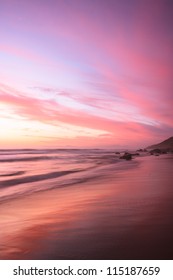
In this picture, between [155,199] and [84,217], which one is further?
[155,199]

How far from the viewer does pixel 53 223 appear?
4977 millimetres

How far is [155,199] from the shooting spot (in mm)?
6848

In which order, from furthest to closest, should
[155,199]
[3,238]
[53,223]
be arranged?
[155,199], [53,223], [3,238]

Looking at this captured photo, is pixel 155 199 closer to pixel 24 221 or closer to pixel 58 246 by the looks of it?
pixel 24 221

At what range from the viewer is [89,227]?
460cm

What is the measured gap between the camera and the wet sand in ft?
11.6

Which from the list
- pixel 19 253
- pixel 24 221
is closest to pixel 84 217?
pixel 24 221

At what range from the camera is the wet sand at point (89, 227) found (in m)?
3.55

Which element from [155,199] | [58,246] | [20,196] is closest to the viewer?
[58,246]

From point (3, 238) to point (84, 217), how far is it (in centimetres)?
161
